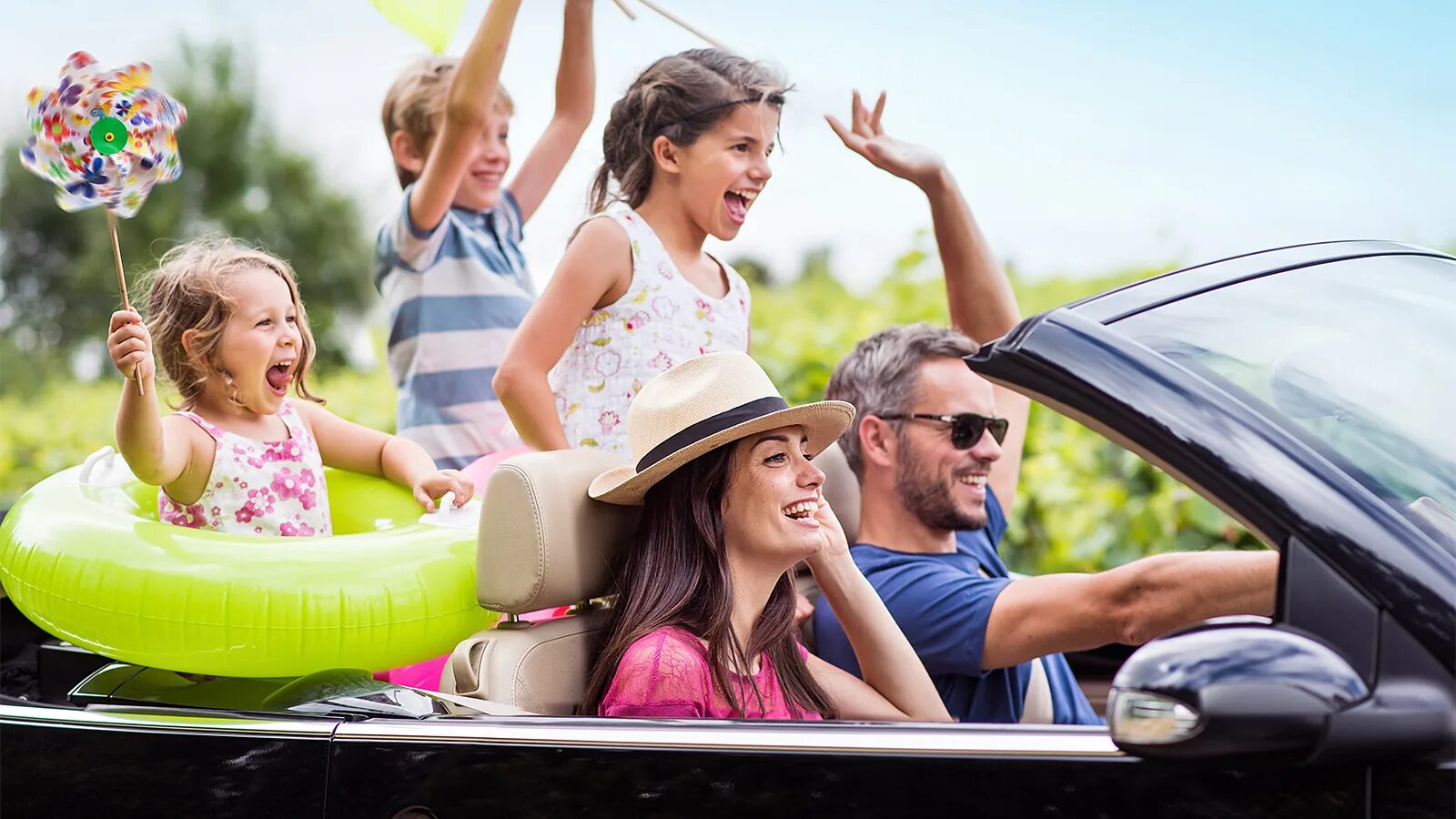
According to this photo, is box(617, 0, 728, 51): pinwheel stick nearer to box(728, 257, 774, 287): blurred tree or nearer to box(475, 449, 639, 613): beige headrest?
box(475, 449, 639, 613): beige headrest

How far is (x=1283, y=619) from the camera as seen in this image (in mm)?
1551

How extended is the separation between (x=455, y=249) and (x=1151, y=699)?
2825 mm

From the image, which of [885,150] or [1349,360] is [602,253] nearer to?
[885,150]

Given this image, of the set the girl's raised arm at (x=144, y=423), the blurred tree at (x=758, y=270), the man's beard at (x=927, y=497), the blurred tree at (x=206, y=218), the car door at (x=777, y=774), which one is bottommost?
the car door at (x=777, y=774)

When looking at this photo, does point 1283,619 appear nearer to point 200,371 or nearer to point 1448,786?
point 1448,786

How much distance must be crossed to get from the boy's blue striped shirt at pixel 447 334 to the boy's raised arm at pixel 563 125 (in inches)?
14.8

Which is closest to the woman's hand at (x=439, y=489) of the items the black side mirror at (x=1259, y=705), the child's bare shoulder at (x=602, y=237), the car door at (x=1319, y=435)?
the child's bare shoulder at (x=602, y=237)

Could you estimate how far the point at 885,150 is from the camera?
3.32 metres

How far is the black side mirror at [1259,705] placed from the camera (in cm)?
144

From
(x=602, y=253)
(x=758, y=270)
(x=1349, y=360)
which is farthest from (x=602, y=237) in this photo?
(x=758, y=270)

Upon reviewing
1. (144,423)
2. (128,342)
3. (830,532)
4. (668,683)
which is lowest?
(668,683)

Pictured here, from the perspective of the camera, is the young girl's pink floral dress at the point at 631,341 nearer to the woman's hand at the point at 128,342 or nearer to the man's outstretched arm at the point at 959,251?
the man's outstretched arm at the point at 959,251

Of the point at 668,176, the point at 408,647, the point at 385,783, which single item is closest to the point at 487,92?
the point at 668,176

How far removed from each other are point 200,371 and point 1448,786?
2249 mm
